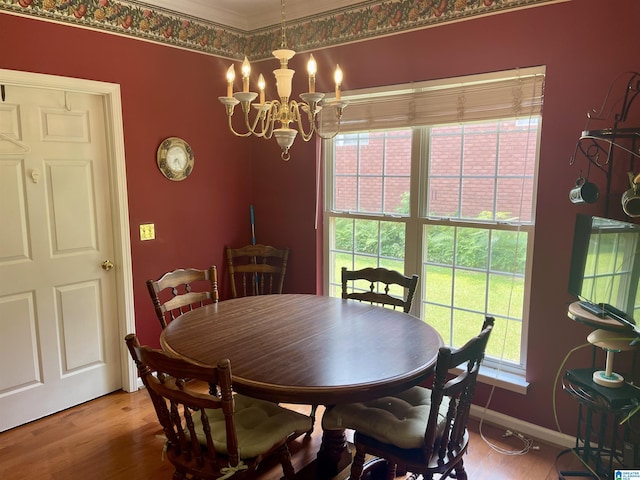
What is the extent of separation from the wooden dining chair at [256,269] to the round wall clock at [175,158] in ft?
2.41

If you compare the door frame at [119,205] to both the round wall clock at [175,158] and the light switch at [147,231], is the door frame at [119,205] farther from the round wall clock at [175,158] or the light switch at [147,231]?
the round wall clock at [175,158]

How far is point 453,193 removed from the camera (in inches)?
114

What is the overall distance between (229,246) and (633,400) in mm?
2857

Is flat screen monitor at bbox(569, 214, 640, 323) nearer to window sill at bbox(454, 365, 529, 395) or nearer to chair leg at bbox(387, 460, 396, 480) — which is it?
window sill at bbox(454, 365, 529, 395)

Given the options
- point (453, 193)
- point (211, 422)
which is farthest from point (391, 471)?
point (453, 193)

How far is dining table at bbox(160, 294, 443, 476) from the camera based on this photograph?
5.36ft

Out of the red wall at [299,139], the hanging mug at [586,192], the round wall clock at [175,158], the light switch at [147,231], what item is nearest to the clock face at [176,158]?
the round wall clock at [175,158]

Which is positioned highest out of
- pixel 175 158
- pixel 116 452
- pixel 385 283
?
pixel 175 158

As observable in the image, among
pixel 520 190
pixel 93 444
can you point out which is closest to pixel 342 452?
pixel 93 444

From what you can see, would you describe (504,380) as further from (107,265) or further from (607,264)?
(107,265)

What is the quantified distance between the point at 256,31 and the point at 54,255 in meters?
2.25

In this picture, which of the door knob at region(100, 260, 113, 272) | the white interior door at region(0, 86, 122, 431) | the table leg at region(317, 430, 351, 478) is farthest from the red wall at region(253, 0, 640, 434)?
the door knob at region(100, 260, 113, 272)

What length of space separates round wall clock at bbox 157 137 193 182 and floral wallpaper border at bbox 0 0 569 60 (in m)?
0.70

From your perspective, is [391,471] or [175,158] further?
[175,158]
